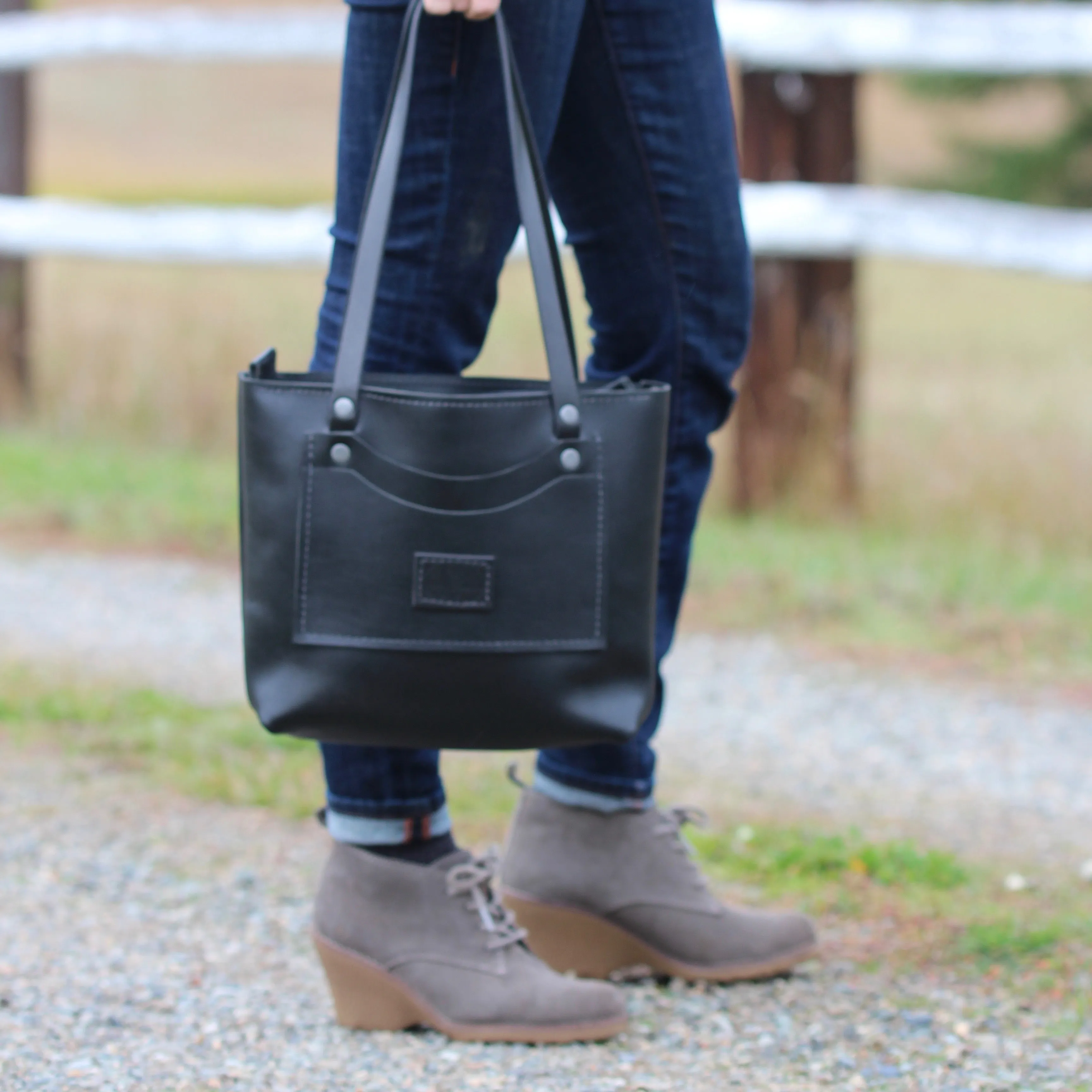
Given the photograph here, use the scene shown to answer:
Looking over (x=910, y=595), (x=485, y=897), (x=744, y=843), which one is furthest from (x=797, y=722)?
(x=485, y=897)

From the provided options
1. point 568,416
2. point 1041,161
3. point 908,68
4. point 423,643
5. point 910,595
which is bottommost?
point 910,595

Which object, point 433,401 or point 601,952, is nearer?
point 433,401

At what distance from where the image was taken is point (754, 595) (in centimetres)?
355

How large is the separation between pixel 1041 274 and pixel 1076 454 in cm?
54

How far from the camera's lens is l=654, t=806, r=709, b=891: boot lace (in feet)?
5.82

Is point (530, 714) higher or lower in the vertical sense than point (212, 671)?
higher

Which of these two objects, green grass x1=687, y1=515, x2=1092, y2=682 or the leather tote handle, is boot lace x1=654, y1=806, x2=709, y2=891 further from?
green grass x1=687, y1=515, x2=1092, y2=682

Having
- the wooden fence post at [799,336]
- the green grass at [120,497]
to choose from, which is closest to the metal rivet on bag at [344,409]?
the green grass at [120,497]

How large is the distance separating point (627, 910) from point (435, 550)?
597 millimetres

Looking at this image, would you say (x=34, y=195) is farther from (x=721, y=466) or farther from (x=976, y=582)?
(x=976, y=582)

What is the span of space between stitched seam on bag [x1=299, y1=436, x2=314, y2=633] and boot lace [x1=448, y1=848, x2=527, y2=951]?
371 mm

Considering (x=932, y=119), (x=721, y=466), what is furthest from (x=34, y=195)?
(x=932, y=119)

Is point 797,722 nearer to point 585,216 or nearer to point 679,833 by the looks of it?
point 679,833

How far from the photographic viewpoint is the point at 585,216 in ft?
5.34
